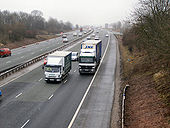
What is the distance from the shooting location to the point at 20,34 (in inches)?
3349

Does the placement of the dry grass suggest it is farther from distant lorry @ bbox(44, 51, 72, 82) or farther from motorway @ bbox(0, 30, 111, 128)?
distant lorry @ bbox(44, 51, 72, 82)

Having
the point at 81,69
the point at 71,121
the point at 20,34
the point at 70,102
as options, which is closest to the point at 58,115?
the point at 71,121

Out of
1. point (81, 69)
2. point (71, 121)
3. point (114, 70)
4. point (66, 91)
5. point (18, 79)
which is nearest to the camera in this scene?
point (71, 121)

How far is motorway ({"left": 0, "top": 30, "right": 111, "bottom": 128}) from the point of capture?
16547 millimetres

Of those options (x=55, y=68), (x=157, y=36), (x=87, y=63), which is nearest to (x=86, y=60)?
(x=87, y=63)

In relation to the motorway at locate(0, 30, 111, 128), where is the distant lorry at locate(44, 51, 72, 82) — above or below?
above

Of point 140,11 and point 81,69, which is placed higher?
point 140,11

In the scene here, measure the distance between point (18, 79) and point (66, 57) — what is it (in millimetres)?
6638

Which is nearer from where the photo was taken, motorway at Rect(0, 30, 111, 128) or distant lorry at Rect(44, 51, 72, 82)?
motorway at Rect(0, 30, 111, 128)

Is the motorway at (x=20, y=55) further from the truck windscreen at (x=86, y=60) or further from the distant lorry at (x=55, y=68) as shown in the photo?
the truck windscreen at (x=86, y=60)

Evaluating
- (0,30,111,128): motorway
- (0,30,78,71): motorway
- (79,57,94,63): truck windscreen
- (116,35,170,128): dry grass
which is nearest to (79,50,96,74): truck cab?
(79,57,94,63): truck windscreen

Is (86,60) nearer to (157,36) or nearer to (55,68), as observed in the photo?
(55,68)

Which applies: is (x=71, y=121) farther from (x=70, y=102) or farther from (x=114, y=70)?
(x=114, y=70)

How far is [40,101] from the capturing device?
20844 millimetres
